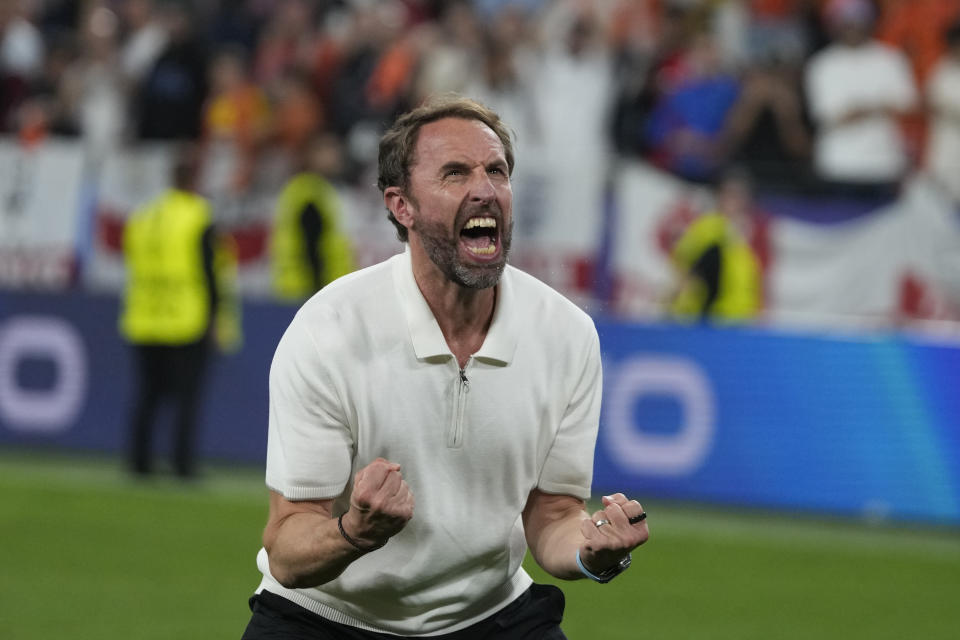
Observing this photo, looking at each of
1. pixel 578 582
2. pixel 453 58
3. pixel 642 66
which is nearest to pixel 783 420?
pixel 578 582

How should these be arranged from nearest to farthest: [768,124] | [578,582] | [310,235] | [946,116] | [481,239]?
[481,239] → [578,582] → [946,116] → [310,235] → [768,124]

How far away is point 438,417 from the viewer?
4652mm

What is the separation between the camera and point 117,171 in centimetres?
1582

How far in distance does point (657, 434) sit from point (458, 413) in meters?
8.53

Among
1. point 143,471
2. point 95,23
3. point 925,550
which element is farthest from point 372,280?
point 95,23

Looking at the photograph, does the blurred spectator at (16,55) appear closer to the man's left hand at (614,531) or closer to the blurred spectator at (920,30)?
the blurred spectator at (920,30)

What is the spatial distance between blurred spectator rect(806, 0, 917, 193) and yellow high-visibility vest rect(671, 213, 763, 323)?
0.99 m

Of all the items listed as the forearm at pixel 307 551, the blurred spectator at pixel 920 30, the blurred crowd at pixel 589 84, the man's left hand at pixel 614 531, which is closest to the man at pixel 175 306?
the blurred crowd at pixel 589 84

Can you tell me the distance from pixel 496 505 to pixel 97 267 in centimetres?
1159

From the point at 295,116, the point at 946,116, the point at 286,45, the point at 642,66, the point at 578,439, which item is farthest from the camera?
the point at 286,45

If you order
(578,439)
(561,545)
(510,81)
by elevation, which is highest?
(510,81)

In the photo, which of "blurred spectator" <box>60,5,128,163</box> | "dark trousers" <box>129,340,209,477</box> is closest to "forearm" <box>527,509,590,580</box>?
"dark trousers" <box>129,340,209,477</box>

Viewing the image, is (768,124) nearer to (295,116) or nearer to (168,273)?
(295,116)

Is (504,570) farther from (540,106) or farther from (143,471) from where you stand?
(540,106)
